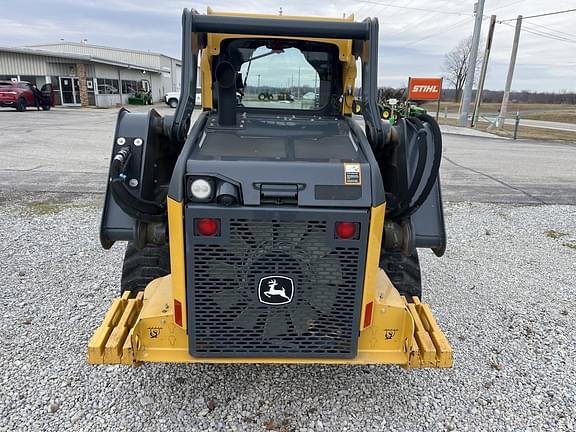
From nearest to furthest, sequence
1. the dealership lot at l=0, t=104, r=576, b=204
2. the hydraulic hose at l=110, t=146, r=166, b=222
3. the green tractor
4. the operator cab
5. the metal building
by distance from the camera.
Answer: the hydraulic hose at l=110, t=146, r=166, b=222, the operator cab, the dealership lot at l=0, t=104, r=576, b=204, the green tractor, the metal building

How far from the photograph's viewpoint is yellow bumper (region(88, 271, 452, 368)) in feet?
8.50

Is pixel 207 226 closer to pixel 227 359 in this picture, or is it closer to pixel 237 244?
pixel 237 244

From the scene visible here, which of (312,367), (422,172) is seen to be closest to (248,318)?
(312,367)

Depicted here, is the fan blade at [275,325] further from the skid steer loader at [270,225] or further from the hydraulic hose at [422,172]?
the hydraulic hose at [422,172]

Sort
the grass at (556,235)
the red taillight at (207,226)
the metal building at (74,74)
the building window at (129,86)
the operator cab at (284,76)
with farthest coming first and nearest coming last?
the building window at (129,86) → the metal building at (74,74) → the grass at (556,235) → the operator cab at (284,76) → the red taillight at (207,226)

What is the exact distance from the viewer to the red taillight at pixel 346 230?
2.38m

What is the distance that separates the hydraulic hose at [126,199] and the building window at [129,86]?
37.9 m

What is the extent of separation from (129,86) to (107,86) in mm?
4383

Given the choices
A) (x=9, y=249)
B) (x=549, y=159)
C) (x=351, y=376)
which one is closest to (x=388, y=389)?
(x=351, y=376)

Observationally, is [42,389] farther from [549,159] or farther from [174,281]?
[549,159]

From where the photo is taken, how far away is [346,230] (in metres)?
2.40

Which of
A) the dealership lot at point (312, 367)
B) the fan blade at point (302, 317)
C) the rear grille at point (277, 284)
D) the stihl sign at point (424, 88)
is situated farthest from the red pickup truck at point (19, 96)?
A: the fan blade at point (302, 317)

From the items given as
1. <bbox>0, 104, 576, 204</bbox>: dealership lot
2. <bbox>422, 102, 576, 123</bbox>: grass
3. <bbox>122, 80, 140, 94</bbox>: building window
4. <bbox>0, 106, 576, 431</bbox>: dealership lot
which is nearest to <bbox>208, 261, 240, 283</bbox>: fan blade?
<bbox>0, 106, 576, 431</bbox>: dealership lot

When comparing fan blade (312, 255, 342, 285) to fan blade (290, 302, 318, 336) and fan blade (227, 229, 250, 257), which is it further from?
fan blade (227, 229, 250, 257)
